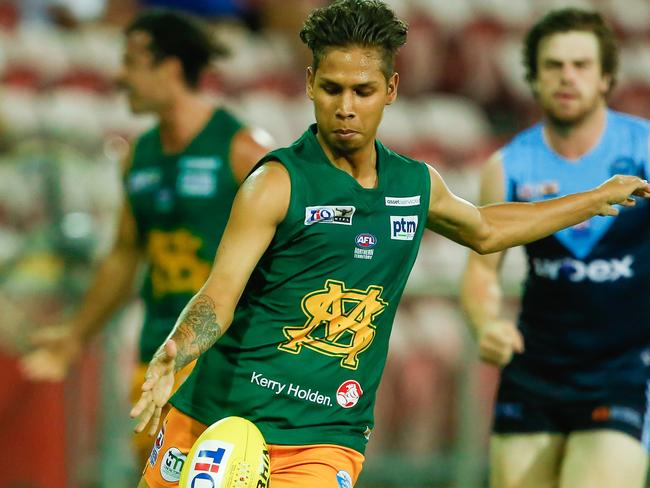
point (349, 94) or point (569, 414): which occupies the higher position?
point (349, 94)

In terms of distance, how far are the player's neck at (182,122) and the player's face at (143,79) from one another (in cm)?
6

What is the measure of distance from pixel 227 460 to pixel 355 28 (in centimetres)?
138

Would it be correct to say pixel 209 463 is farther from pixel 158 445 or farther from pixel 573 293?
pixel 573 293

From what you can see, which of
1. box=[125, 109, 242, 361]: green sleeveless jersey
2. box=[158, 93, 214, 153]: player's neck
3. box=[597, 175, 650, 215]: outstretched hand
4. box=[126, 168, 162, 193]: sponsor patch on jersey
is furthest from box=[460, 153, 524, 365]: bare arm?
box=[126, 168, 162, 193]: sponsor patch on jersey

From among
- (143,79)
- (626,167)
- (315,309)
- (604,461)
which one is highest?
(143,79)

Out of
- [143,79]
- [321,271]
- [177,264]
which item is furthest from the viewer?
[143,79]

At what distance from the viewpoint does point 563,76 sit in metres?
5.61

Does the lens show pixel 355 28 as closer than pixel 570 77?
Yes

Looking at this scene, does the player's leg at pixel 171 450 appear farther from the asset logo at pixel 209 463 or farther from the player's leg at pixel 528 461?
the player's leg at pixel 528 461

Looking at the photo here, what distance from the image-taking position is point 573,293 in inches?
219

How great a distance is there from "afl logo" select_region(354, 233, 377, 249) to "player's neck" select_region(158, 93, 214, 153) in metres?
2.50

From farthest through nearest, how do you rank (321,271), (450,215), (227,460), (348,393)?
(450,215)
(348,393)
(321,271)
(227,460)

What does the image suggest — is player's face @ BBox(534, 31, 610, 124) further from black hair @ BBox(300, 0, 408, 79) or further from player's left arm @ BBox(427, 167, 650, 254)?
black hair @ BBox(300, 0, 408, 79)

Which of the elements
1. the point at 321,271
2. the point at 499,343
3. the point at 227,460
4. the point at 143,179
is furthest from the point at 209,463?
the point at 143,179
